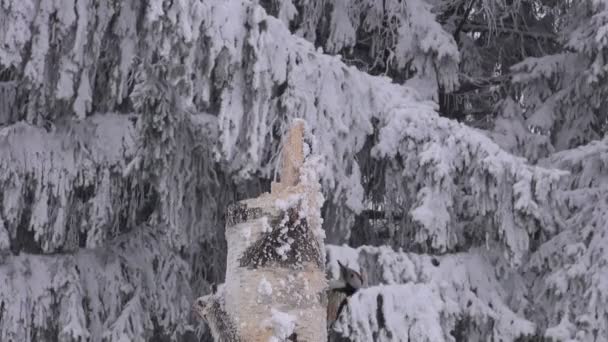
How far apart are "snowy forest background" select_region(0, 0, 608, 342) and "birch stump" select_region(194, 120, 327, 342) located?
1.83 m

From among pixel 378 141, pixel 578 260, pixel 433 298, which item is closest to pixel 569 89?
pixel 578 260

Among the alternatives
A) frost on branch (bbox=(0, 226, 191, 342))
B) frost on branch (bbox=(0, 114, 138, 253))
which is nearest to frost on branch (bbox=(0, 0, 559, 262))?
frost on branch (bbox=(0, 114, 138, 253))

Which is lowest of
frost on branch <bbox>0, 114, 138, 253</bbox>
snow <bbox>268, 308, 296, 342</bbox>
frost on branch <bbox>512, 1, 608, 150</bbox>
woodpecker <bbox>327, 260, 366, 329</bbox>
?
snow <bbox>268, 308, 296, 342</bbox>

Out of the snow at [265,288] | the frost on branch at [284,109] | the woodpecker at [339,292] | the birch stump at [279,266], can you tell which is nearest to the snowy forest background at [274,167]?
the frost on branch at [284,109]

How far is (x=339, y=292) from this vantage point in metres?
1.72

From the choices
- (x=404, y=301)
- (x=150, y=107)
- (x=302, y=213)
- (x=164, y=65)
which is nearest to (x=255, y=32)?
(x=164, y=65)

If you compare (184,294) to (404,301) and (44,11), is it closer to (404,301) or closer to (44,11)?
(404,301)

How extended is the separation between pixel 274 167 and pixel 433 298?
0.90 metres

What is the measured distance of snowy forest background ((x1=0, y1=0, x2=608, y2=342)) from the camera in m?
3.44

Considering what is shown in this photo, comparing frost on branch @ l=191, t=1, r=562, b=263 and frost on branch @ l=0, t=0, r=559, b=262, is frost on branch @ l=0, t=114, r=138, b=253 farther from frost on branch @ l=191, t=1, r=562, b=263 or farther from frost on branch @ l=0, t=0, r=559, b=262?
frost on branch @ l=191, t=1, r=562, b=263

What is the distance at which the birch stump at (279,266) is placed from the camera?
130cm

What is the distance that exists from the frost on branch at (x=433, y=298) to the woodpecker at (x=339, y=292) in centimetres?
176

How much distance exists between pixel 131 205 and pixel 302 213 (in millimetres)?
3071

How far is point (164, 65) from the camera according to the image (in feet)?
11.4
